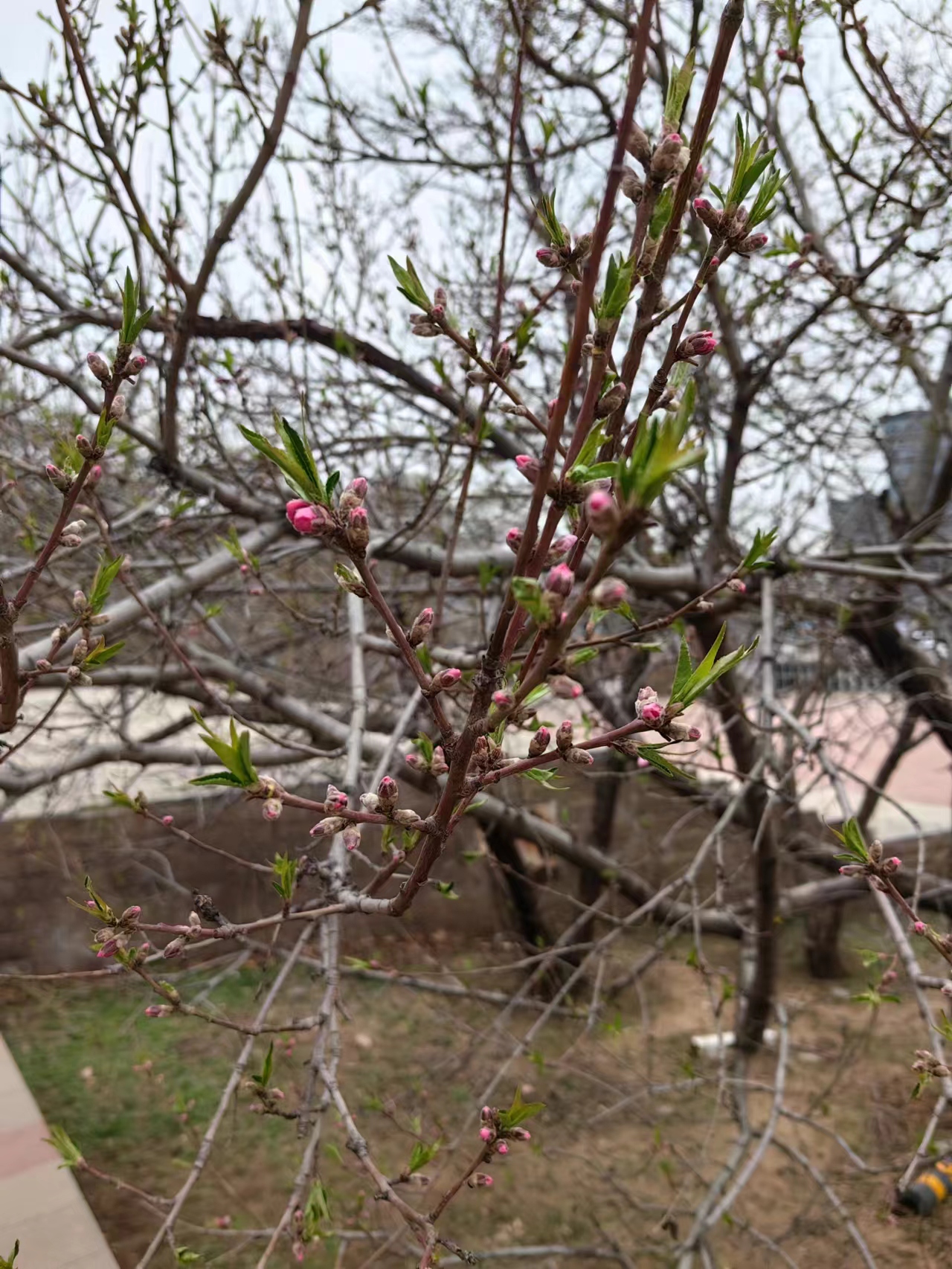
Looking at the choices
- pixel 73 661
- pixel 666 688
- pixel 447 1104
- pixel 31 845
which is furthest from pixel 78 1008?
pixel 73 661

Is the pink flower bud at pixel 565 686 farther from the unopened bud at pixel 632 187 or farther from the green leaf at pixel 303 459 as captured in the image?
the unopened bud at pixel 632 187

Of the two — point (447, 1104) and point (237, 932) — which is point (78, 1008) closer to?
point (447, 1104)

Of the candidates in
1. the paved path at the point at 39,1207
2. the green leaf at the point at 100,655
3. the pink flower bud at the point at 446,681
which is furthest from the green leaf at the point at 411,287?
the paved path at the point at 39,1207

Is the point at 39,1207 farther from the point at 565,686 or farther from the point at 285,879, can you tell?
the point at 565,686

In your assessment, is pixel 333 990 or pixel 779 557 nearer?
pixel 333 990

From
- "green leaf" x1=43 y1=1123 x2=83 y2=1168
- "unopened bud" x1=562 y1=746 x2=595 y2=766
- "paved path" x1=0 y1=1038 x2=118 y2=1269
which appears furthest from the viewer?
"paved path" x1=0 y1=1038 x2=118 y2=1269

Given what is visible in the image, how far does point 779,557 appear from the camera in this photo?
3.43m

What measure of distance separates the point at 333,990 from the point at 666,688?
5.86m

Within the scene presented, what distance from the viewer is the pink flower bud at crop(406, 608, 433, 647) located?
747 mm

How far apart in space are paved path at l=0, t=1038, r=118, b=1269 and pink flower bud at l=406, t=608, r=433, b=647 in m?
1.48

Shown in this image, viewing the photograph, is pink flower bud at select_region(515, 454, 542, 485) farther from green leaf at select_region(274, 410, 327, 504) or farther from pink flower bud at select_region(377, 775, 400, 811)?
pink flower bud at select_region(377, 775, 400, 811)

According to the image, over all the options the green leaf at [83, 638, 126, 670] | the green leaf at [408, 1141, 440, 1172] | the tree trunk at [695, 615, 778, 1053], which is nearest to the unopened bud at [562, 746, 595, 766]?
the green leaf at [83, 638, 126, 670]

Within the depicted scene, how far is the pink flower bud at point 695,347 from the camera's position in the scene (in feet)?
2.52

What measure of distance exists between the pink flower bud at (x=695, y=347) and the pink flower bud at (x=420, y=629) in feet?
1.04
